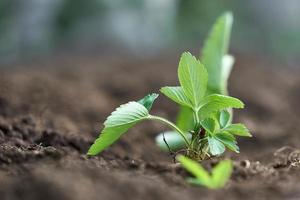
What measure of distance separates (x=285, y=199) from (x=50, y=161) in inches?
21.6

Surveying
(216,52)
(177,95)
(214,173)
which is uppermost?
(216,52)

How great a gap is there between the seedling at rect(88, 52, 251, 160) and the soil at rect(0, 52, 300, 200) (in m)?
0.07

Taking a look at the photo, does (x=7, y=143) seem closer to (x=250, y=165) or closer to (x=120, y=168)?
(x=120, y=168)

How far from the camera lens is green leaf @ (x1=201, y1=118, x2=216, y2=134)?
1568mm

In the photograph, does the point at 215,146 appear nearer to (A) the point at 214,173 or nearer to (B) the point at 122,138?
(A) the point at 214,173

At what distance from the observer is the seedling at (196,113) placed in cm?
152

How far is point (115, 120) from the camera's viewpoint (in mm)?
1506

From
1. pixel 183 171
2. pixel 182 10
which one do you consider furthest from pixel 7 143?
pixel 182 10

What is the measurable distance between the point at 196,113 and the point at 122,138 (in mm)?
816

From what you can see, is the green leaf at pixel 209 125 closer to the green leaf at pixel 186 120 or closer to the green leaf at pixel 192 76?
the green leaf at pixel 192 76

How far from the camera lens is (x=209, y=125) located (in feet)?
5.17

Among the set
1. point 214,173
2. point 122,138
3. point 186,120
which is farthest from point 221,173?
point 122,138

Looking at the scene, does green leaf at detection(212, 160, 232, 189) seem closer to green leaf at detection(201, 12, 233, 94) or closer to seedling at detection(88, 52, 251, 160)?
seedling at detection(88, 52, 251, 160)

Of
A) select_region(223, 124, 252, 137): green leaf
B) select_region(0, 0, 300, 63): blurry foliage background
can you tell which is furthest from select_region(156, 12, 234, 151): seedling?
select_region(0, 0, 300, 63): blurry foliage background
